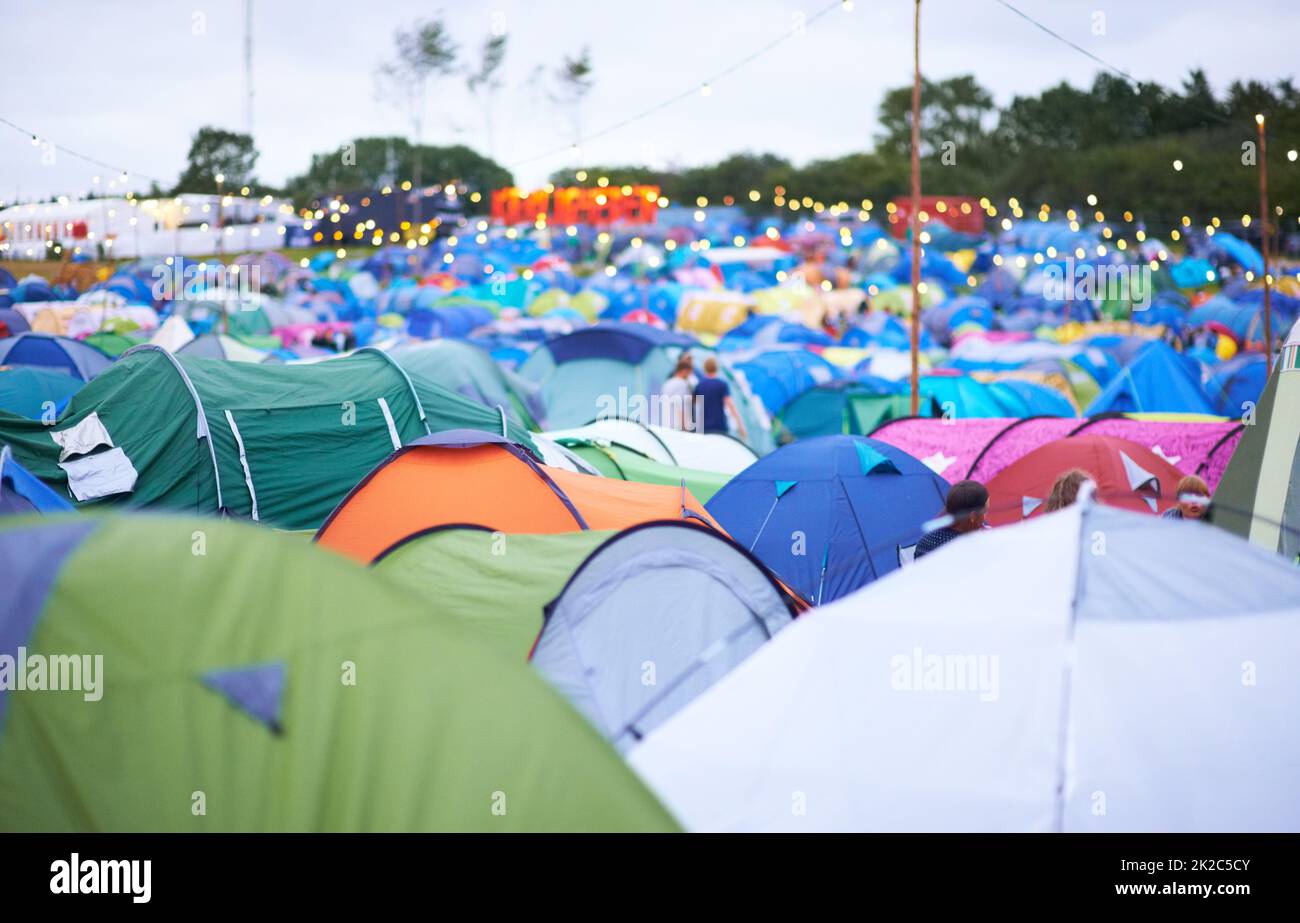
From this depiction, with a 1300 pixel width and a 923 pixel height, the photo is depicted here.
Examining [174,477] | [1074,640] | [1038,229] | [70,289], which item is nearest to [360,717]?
[1074,640]

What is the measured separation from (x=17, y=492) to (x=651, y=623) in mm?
2992

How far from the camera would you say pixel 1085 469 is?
27.9 ft

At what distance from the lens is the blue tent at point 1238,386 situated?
658 inches

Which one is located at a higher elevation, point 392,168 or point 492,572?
point 392,168

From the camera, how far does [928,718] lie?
3.40 meters

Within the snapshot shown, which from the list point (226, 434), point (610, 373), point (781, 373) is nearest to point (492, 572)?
point (226, 434)

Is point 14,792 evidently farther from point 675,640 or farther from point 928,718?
point 675,640

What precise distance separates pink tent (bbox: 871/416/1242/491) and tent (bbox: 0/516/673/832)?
22.8 ft

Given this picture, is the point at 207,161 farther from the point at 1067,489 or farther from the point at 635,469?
the point at 1067,489

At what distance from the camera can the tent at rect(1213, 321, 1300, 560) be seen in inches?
259

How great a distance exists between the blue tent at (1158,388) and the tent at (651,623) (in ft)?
36.7

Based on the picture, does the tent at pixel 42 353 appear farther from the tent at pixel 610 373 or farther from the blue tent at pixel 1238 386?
the blue tent at pixel 1238 386

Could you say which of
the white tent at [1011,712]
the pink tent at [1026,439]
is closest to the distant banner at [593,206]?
the pink tent at [1026,439]

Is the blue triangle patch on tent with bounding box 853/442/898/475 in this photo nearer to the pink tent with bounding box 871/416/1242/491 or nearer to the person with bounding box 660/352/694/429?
the pink tent with bounding box 871/416/1242/491
